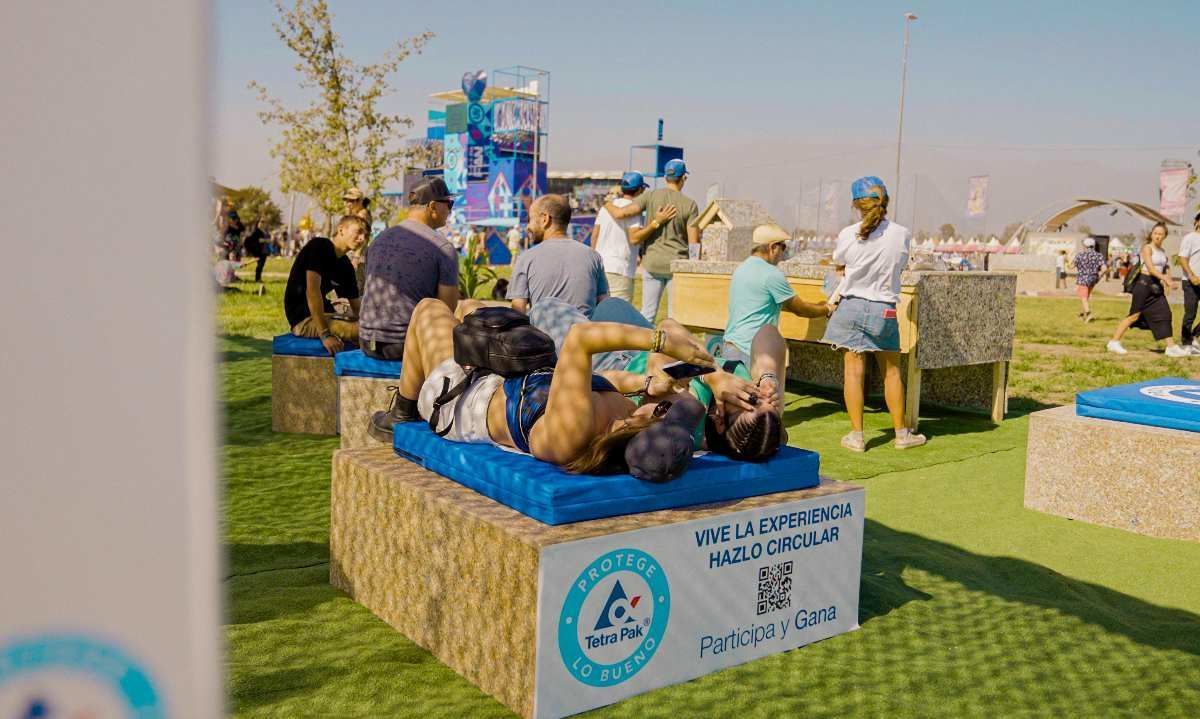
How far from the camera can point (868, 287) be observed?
6.03 m

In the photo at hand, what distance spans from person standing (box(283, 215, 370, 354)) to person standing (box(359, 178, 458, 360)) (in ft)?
2.72

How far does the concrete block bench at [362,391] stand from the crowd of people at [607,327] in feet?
0.25

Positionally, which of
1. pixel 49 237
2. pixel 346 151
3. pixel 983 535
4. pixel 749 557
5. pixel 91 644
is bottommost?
pixel 983 535

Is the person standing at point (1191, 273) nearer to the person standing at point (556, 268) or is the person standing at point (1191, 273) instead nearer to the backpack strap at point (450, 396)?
the person standing at point (556, 268)

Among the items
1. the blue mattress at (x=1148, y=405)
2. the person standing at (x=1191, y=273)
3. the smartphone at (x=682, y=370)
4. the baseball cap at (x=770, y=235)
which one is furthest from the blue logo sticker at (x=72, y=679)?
the person standing at (x=1191, y=273)

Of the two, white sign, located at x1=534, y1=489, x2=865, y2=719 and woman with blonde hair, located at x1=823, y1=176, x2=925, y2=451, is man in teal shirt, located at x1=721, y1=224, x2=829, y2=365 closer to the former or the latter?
woman with blonde hair, located at x1=823, y1=176, x2=925, y2=451

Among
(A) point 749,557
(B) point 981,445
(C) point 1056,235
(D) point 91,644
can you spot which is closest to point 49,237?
(D) point 91,644

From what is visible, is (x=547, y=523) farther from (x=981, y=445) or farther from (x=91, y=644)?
(x=981, y=445)

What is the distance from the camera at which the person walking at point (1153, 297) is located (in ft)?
37.6

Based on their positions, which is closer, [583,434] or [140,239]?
[140,239]

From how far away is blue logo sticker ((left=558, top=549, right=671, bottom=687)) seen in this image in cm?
257

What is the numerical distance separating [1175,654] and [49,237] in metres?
3.58

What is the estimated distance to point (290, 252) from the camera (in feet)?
120

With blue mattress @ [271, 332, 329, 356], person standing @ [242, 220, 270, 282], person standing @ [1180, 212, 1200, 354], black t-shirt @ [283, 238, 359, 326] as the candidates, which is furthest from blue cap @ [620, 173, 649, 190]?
person standing @ [242, 220, 270, 282]
